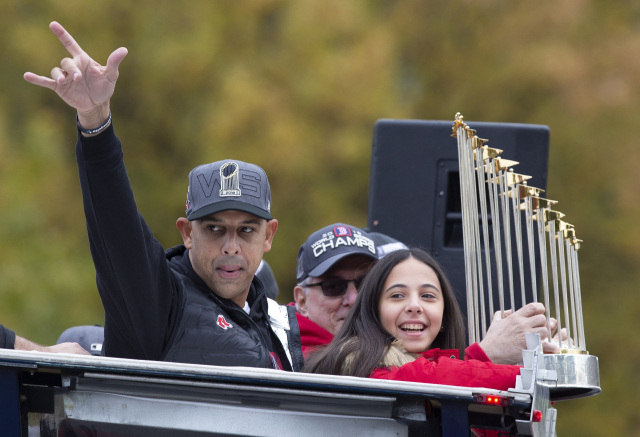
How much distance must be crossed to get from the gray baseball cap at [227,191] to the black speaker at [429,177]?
196 cm

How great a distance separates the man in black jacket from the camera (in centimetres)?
218

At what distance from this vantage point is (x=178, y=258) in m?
2.83

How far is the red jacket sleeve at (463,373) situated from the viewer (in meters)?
2.07

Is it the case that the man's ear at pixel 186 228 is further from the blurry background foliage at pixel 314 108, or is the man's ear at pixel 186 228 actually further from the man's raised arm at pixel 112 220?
the blurry background foliage at pixel 314 108

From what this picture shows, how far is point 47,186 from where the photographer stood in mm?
7992

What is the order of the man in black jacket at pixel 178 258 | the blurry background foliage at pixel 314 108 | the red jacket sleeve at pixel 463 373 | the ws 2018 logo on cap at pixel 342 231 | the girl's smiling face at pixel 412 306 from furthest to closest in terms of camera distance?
the blurry background foliage at pixel 314 108 → the ws 2018 logo on cap at pixel 342 231 → the girl's smiling face at pixel 412 306 → the man in black jacket at pixel 178 258 → the red jacket sleeve at pixel 463 373

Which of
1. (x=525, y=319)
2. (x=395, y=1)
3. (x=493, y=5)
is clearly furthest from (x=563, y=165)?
(x=525, y=319)

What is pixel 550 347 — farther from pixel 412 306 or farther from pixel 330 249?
pixel 330 249

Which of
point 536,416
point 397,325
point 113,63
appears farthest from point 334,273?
point 536,416

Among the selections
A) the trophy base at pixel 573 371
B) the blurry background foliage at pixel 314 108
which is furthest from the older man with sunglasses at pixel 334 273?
the blurry background foliage at pixel 314 108

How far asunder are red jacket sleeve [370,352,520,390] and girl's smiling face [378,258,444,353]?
0.44 meters

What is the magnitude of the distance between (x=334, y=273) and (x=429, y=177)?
1.19 meters

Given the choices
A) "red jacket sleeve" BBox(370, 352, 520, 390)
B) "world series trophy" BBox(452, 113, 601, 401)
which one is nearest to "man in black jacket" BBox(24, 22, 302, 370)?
"red jacket sleeve" BBox(370, 352, 520, 390)

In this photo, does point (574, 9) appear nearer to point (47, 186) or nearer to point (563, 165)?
point (563, 165)
